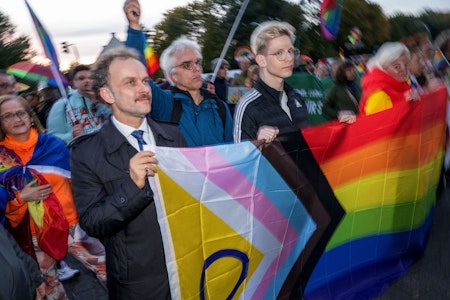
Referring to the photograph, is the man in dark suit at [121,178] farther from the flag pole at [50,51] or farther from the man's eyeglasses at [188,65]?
the flag pole at [50,51]

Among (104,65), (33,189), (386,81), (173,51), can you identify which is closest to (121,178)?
(104,65)

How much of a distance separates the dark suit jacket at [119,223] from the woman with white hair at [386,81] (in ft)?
7.46

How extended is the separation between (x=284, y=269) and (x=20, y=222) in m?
1.88

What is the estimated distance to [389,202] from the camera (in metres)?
3.54

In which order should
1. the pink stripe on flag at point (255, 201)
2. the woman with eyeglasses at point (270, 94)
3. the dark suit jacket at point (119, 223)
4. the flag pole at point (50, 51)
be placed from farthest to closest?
1. the flag pole at point (50, 51)
2. the woman with eyeglasses at point (270, 94)
3. the pink stripe on flag at point (255, 201)
4. the dark suit jacket at point (119, 223)

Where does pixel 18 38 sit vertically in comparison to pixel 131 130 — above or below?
below

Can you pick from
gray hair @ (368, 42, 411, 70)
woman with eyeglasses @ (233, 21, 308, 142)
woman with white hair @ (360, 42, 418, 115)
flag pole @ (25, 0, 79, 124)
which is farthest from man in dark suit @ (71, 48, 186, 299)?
gray hair @ (368, 42, 411, 70)

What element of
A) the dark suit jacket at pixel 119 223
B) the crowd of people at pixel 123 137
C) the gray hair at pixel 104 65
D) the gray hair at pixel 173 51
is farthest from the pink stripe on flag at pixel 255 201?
the gray hair at pixel 173 51

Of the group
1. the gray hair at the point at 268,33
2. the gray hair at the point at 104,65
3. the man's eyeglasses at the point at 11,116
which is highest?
the gray hair at the point at 104,65

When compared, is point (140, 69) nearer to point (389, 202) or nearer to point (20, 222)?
point (20, 222)

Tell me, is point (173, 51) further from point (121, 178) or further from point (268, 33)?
point (121, 178)

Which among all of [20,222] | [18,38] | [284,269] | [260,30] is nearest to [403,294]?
[284,269]

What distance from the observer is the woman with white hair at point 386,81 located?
3.87m

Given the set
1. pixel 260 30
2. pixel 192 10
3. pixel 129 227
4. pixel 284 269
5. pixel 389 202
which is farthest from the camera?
pixel 192 10
